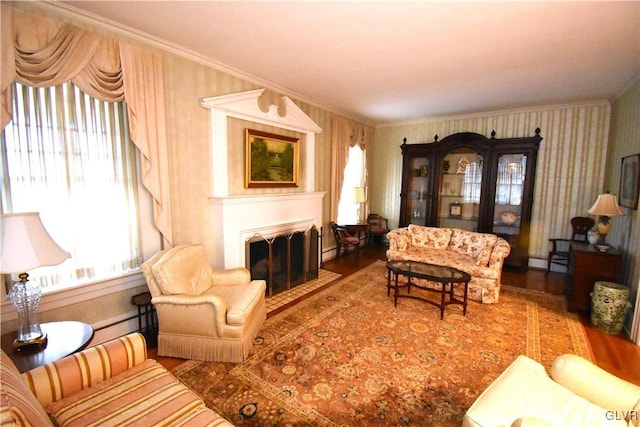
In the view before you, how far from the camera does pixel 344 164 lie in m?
5.71

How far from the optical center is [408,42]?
8.86ft

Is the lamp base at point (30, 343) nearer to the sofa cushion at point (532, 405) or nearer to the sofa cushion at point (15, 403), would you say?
the sofa cushion at point (15, 403)

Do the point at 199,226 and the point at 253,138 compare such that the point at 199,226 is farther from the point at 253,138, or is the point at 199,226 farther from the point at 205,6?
the point at 205,6

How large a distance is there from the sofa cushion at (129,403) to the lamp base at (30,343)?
0.52m

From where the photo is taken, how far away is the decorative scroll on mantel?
10.9 ft

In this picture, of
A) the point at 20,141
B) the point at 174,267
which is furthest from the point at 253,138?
the point at 20,141

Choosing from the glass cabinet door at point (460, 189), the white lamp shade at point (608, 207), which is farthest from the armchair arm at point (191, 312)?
the glass cabinet door at point (460, 189)

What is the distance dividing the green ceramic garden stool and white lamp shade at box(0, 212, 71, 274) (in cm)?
Answer: 468

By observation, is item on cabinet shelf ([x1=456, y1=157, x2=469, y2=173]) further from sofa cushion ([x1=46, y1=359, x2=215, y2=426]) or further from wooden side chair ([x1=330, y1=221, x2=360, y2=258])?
sofa cushion ([x1=46, y1=359, x2=215, y2=426])

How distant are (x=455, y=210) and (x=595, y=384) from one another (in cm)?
454

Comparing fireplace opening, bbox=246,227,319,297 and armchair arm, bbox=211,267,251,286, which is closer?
armchair arm, bbox=211,267,251,286

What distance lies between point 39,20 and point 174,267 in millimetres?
2037

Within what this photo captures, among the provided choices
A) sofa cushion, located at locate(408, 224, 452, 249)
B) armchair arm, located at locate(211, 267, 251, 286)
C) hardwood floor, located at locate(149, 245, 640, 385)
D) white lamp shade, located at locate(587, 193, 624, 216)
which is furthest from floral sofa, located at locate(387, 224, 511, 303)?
armchair arm, located at locate(211, 267, 251, 286)

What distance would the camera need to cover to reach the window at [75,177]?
2.15 metres
